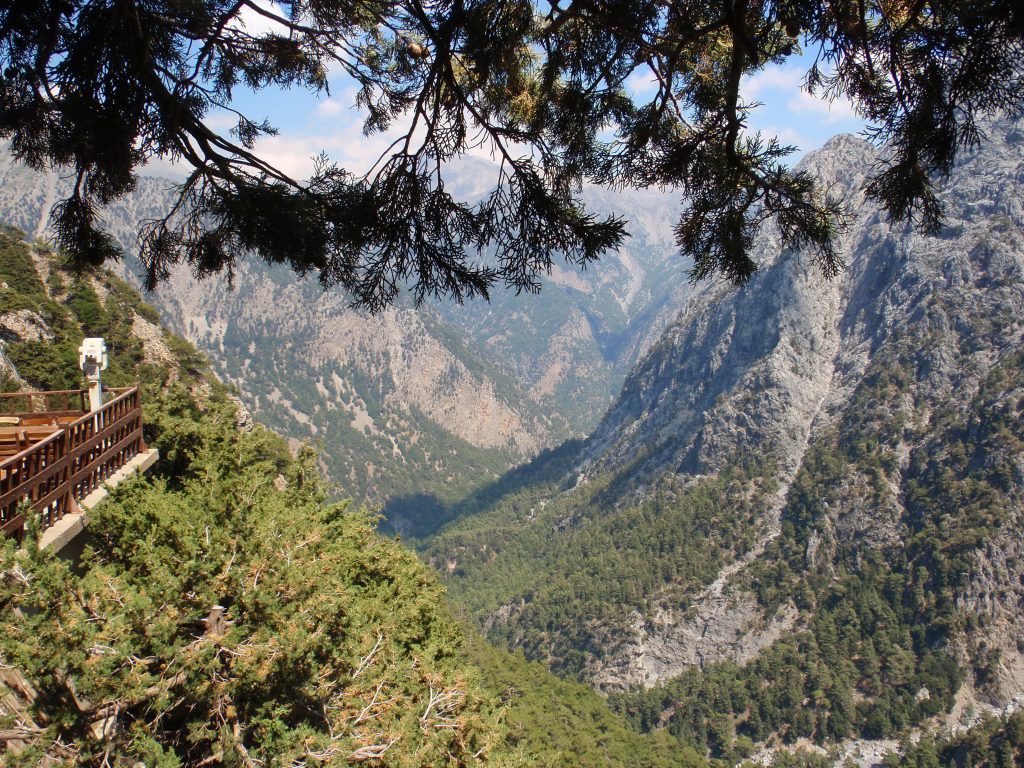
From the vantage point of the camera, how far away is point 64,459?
7.09 meters

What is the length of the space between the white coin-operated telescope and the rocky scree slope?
76857mm

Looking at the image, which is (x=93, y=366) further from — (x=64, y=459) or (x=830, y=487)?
(x=830, y=487)

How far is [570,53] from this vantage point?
18.6 ft

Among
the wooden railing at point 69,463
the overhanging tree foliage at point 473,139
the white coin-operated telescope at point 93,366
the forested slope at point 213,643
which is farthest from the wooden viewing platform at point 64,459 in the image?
the overhanging tree foliage at point 473,139

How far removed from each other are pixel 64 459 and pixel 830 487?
115m

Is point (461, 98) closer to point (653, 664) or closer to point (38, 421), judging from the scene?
point (38, 421)

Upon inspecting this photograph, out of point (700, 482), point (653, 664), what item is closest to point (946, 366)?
point (700, 482)

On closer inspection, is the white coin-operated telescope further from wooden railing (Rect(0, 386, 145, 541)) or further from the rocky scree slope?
the rocky scree slope

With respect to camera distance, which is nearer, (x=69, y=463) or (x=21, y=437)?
(x=69, y=463)

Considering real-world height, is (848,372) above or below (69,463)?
below

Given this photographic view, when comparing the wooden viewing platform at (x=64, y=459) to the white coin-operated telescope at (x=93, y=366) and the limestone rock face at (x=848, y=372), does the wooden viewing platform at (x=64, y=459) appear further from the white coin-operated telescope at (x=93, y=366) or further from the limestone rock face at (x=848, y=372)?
the limestone rock face at (x=848, y=372)

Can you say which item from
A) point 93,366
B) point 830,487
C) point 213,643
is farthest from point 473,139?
point 830,487

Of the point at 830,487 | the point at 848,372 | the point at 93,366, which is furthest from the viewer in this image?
the point at 848,372

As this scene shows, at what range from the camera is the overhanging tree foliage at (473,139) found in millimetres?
4895
